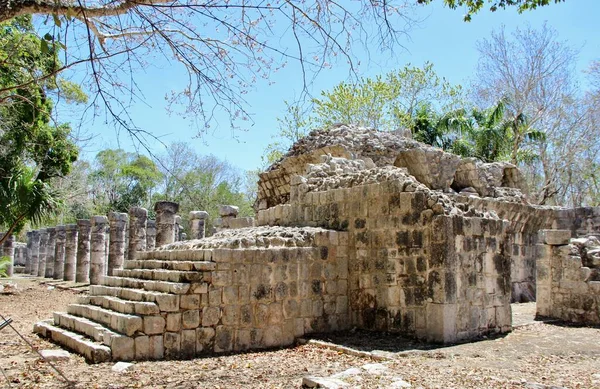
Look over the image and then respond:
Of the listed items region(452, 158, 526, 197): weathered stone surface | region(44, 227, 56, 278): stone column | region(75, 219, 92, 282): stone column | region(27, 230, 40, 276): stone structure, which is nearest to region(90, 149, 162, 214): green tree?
region(27, 230, 40, 276): stone structure

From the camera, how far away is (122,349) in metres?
6.39

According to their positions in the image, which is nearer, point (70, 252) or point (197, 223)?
point (197, 223)

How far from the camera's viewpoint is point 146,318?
6547 mm

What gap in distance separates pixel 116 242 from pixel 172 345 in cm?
1361

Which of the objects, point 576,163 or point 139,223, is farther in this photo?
point 576,163

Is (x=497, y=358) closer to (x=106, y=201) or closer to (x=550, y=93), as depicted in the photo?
(x=550, y=93)

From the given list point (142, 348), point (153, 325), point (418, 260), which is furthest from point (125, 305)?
point (418, 260)

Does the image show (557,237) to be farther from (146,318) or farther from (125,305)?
(125,305)

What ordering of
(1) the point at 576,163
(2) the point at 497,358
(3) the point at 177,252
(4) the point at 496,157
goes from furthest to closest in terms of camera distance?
1. (1) the point at 576,163
2. (4) the point at 496,157
3. (3) the point at 177,252
4. (2) the point at 497,358

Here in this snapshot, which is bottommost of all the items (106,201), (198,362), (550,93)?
(198,362)

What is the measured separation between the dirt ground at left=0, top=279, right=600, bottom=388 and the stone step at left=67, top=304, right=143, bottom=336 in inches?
17.5

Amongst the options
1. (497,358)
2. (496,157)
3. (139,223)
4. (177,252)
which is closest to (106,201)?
(139,223)

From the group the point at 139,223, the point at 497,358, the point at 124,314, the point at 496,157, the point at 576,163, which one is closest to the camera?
the point at 497,358

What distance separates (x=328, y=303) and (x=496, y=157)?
18.9 m
